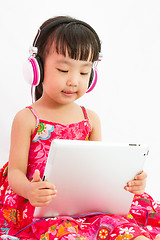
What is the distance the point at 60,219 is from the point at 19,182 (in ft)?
0.62

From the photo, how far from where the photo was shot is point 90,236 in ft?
4.35

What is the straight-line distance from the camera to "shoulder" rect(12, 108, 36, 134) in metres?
1.46

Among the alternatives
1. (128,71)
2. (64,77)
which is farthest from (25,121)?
(128,71)

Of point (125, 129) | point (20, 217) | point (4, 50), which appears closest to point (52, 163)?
point (20, 217)

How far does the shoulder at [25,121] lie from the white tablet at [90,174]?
0.27 meters

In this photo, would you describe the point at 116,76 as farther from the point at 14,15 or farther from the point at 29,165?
the point at 29,165

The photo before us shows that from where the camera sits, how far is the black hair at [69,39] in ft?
4.61

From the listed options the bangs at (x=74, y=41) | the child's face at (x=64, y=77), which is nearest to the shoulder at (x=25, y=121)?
the child's face at (x=64, y=77)

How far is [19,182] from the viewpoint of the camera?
1393mm

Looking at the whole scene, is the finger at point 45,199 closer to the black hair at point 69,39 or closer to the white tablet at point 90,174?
the white tablet at point 90,174

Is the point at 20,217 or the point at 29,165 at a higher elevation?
the point at 29,165

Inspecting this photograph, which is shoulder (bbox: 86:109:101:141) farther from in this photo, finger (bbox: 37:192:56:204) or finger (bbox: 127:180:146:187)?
finger (bbox: 37:192:56:204)

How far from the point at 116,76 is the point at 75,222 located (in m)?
1.21

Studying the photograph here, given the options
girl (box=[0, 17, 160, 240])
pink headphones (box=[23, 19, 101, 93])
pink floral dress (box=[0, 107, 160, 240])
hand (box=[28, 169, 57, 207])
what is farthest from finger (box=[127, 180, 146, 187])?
pink headphones (box=[23, 19, 101, 93])
